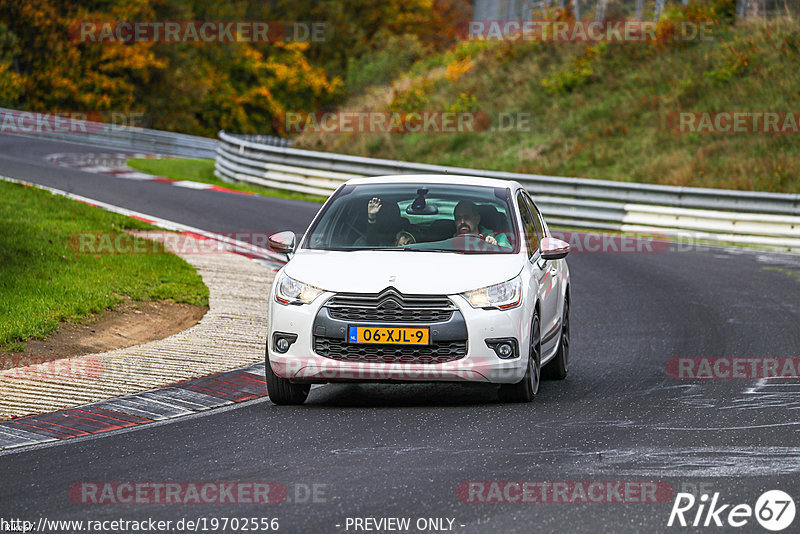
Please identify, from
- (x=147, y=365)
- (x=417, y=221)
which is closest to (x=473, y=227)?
(x=417, y=221)

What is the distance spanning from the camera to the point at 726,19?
3550cm

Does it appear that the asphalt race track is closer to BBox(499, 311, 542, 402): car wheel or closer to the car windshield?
BBox(499, 311, 542, 402): car wheel

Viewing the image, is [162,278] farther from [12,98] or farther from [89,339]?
[12,98]

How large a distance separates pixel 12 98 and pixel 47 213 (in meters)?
33.7

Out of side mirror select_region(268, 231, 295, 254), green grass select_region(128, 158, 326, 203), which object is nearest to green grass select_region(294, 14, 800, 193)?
green grass select_region(128, 158, 326, 203)

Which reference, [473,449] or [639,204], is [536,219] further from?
[639,204]

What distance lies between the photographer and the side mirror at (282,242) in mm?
9094

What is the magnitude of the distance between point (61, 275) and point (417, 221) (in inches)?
211

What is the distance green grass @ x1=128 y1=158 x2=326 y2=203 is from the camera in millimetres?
28591

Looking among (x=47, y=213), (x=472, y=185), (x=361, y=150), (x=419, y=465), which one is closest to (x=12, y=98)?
(x=361, y=150)

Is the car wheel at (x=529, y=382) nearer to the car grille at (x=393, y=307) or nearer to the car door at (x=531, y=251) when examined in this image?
the car door at (x=531, y=251)

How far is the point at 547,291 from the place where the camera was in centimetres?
948

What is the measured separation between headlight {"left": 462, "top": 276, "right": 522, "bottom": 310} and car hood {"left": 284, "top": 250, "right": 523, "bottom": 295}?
43mm

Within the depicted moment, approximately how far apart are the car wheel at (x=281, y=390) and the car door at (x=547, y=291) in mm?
1939
